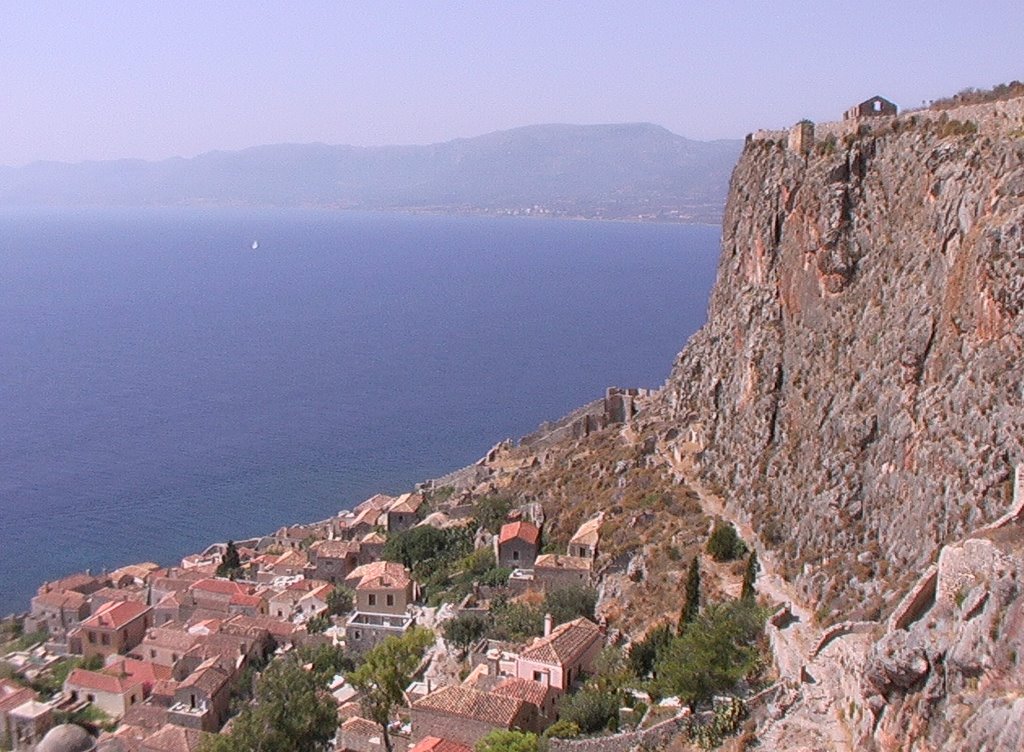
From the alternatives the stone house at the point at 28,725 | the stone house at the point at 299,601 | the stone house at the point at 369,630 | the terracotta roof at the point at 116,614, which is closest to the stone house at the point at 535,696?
the stone house at the point at 369,630

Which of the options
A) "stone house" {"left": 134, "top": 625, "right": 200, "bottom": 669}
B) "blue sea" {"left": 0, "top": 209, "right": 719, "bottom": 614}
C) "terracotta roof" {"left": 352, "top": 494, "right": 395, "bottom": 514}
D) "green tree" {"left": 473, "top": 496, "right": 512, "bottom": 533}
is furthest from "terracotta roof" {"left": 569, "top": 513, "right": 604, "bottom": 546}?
"blue sea" {"left": 0, "top": 209, "right": 719, "bottom": 614}

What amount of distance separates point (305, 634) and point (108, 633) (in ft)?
29.2

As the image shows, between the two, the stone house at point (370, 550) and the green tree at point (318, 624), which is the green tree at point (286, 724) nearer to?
the green tree at point (318, 624)

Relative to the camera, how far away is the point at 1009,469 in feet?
62.2

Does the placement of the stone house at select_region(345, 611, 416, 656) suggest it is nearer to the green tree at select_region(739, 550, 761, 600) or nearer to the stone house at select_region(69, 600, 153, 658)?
the stone house at select_region(69, 600, 153, 658)

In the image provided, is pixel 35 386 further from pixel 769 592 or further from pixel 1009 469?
pixel 1009 469

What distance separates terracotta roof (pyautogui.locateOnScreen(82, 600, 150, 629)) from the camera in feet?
130

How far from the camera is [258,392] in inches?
3821

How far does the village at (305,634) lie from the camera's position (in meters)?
25.9

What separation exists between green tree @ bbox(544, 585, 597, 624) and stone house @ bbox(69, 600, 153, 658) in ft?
58.7

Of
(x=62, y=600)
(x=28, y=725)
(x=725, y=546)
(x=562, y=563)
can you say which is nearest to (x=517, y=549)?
(x=562, y=563)

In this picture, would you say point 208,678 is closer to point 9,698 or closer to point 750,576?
point 9,698

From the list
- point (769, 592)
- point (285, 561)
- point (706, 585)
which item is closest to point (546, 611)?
point (706, 585)

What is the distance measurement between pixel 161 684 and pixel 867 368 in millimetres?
24841
